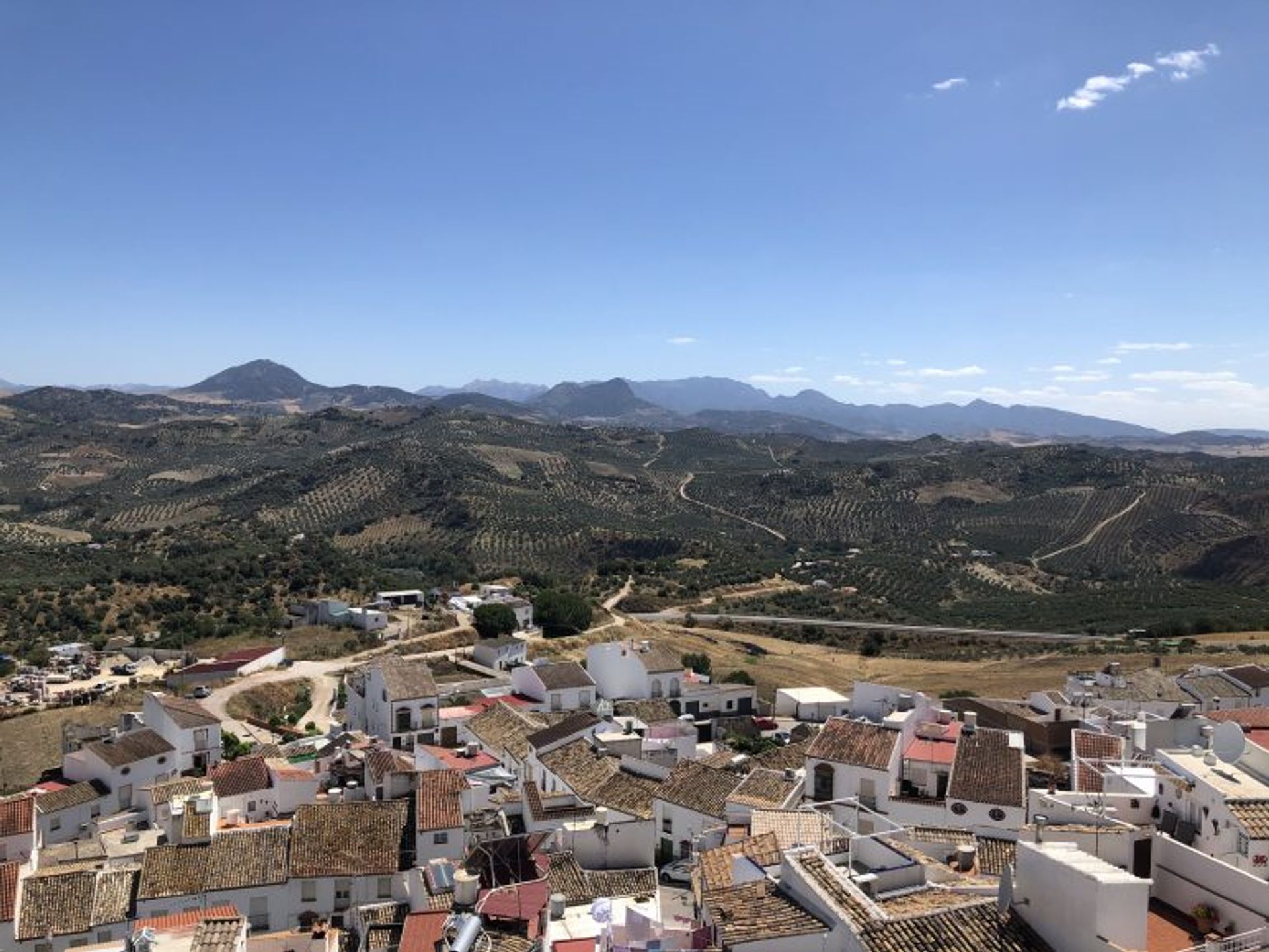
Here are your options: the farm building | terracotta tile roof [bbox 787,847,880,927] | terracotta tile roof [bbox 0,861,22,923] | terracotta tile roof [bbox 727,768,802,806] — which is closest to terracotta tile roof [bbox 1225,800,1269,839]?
terracotta tile roof [bbox 787,847,880,927]

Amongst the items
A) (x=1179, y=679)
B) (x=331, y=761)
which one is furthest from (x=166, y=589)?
(x=1179, y=679)

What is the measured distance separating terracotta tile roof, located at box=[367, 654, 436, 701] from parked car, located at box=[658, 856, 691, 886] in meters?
19.5

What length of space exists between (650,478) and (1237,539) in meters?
99.0

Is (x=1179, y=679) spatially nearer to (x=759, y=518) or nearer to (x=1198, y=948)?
(x=1198, y=948)

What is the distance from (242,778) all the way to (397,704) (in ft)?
35.3

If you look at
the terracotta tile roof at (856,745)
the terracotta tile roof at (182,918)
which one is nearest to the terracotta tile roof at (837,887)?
the terracotta tile roof at (182,918)

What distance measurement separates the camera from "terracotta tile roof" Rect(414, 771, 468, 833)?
24.7 m

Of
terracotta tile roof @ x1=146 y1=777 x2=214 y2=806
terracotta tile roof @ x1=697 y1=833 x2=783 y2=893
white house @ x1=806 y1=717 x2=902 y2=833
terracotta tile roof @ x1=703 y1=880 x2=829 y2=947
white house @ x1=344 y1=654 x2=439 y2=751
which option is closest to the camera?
terracotta tile roof @ x1=703 y1=880 x2=829 y2=947

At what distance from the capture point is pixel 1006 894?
39.1 ft

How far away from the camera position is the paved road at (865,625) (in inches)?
2906

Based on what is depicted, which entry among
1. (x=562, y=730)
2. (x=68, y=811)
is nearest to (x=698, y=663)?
(x=562, y=730)

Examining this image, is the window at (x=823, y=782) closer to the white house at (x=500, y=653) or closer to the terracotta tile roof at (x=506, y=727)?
the terracotta tile roof at (x=506, y=727)

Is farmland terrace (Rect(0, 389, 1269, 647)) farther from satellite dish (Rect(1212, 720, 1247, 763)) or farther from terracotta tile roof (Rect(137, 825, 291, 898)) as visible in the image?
satellite dish (Rect(1212, 720, 1247, 763))

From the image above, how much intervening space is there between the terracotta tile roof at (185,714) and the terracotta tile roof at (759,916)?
30.0 meters
